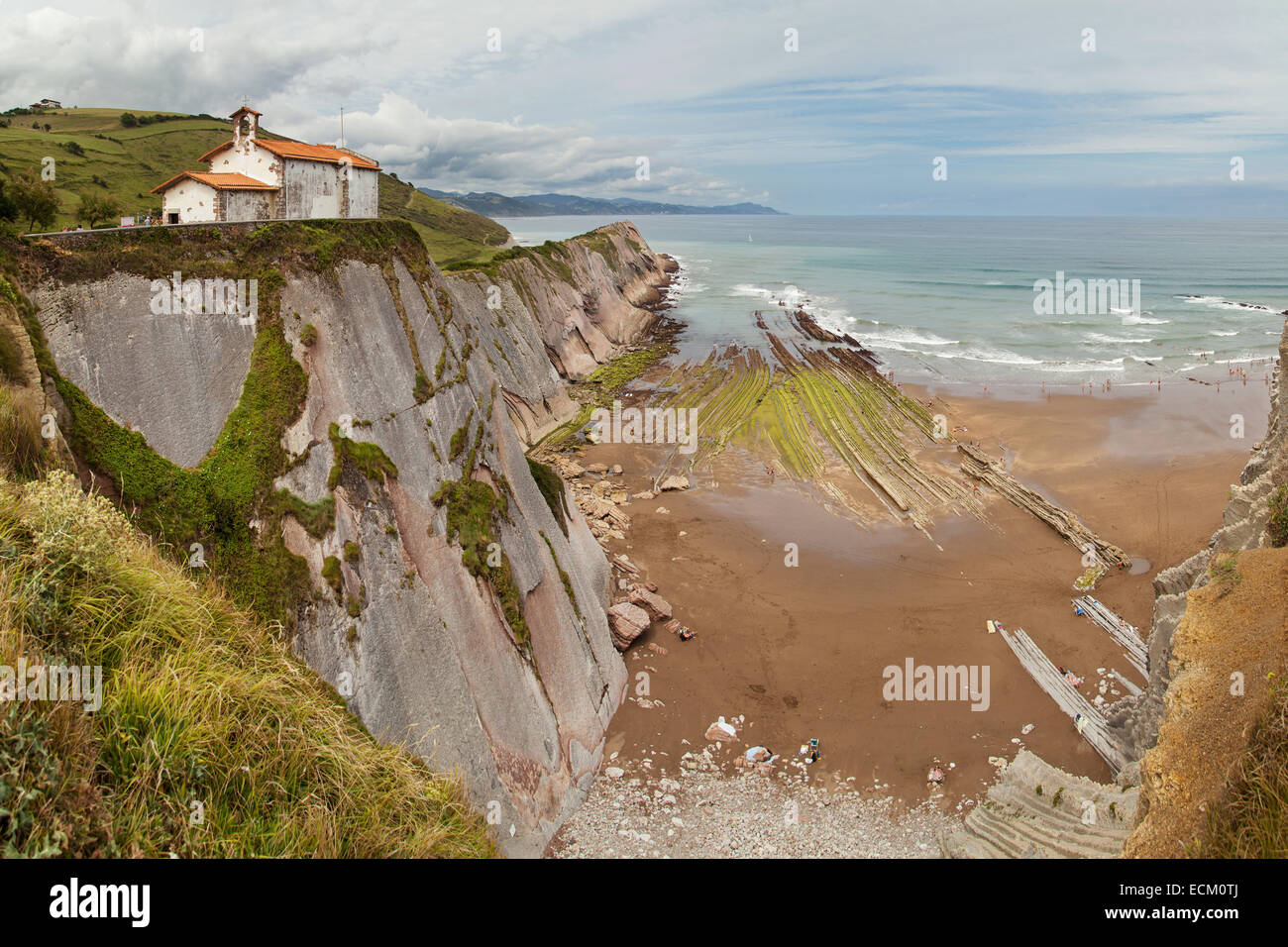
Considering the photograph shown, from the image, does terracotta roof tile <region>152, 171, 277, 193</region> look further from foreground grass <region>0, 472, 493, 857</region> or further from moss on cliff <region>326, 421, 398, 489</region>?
foreground grass <region>0, 472, 493, 857</region>

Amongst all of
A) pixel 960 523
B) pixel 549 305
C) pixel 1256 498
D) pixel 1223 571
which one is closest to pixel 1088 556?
pixel 960 523

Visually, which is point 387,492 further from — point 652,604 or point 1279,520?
point 1279,520

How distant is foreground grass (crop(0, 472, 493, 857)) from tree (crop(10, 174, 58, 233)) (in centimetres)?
1617

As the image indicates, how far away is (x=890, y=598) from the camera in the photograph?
2678 cm

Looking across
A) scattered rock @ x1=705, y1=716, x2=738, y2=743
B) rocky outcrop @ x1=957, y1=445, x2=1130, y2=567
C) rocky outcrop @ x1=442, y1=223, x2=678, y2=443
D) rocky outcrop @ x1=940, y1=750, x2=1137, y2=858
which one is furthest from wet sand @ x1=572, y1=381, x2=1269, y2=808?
rocky outcrop @ x1=442, y1=223, x2=678, y2=443

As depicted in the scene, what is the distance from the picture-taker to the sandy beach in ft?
63.5

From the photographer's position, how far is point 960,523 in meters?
32.9

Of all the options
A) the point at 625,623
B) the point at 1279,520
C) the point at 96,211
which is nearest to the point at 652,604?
the point at 625,623

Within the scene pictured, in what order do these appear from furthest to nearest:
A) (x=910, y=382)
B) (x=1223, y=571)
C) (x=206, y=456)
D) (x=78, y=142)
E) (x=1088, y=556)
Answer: (x=78, y=142)
(x=910, y=382)
(x=1088, y=556)
(x=206, y=456)
(x=1223, y=571)

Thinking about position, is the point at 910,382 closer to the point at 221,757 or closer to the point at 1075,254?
the point at 221,757

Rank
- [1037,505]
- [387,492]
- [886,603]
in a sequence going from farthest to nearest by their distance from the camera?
[1037,505] < [886,603] < [387,492]

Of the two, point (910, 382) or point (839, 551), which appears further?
point (910, 382)

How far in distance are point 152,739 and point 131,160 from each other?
314 feet

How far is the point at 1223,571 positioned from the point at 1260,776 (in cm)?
738
